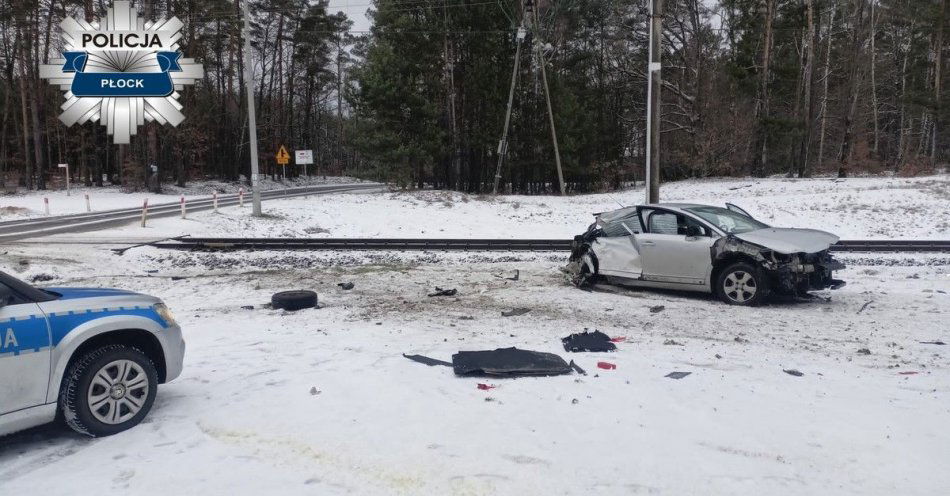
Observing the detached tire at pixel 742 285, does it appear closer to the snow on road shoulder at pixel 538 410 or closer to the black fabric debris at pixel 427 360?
the snow on road shoulder at pixel 538 410

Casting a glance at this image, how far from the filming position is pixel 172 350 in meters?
5.09

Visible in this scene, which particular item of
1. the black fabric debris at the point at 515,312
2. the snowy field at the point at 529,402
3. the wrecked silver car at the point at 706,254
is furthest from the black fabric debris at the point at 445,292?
the wrecked silver car at the point at 706,254

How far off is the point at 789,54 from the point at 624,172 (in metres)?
14.6

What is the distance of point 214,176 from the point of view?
54281 mm

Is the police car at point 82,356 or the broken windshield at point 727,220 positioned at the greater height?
the broken windshield at point 727,220

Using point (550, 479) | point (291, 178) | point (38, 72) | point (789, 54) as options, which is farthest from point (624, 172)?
point (550, 479)

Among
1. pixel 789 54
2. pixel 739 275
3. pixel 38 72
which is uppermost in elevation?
pixel 789 54

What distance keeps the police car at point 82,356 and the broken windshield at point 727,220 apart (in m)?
7.85

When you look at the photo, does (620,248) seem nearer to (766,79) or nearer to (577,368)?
(577,368)

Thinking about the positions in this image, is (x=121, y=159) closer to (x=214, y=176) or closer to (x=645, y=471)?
(x=214, y=176)

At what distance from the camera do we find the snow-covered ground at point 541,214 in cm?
2011

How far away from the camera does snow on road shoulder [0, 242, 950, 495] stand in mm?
3924

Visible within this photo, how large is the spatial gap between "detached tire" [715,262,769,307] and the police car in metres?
7.53

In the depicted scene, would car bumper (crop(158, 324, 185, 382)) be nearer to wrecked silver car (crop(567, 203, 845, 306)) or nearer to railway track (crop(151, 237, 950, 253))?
wrecked silver car (crop(567, 203, 845, 306))
